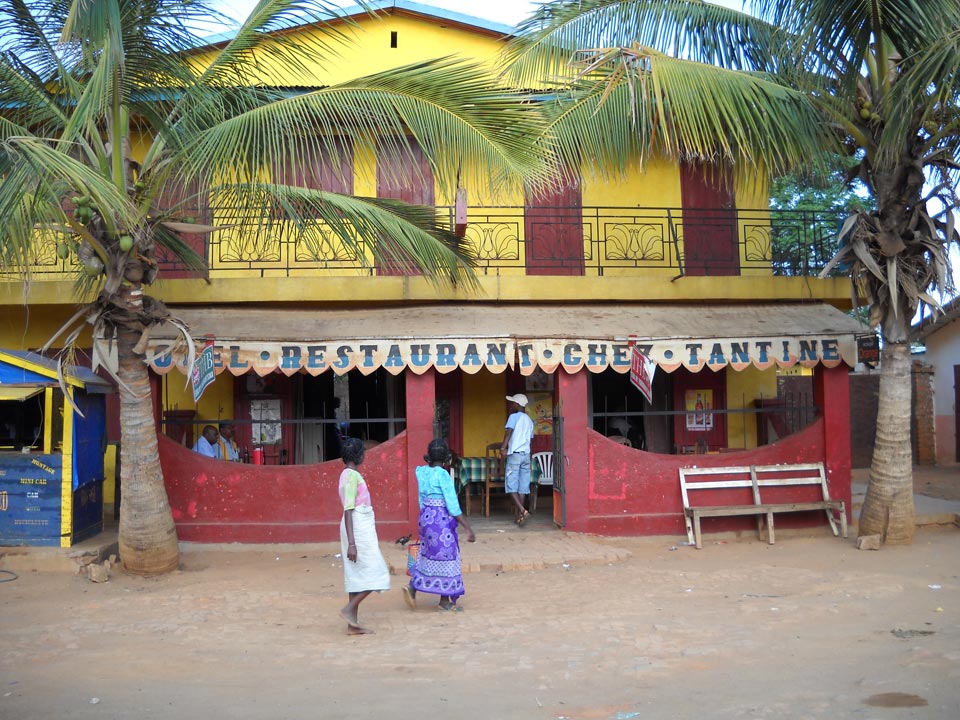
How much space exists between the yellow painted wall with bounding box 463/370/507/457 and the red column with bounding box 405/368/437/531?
269 cm

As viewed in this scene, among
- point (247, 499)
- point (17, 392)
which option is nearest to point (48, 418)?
point (17, 392)

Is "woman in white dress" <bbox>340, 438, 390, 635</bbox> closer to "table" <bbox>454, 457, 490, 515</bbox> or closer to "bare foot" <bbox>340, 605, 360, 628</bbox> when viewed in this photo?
"bare foot" <bbox>340, 605, 360, 628</bbox>

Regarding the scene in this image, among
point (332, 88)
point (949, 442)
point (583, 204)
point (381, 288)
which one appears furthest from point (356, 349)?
point (949, 442)

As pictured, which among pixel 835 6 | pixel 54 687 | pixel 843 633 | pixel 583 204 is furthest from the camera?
pixel 583 204

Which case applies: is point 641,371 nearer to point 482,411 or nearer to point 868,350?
point 482,411

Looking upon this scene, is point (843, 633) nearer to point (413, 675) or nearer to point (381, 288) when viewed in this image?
point (413, 675)

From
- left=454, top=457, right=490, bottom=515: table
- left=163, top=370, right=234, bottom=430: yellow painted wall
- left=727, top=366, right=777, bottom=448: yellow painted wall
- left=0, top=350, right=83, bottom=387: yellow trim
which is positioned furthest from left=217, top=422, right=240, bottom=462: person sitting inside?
left=727, top=366, right=777, bottom=448: yellow painted wall

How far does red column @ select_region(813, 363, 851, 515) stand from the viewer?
10695 mm

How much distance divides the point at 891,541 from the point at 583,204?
594 cm

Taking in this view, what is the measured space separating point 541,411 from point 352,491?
6.66 metres

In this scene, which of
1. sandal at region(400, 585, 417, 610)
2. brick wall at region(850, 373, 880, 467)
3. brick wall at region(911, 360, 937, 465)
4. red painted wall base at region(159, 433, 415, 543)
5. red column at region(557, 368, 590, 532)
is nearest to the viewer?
sandal at region(400, 585, 417, 610)

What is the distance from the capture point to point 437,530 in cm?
721

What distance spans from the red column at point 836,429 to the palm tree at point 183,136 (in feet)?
16.1

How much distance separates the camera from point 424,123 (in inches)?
301
